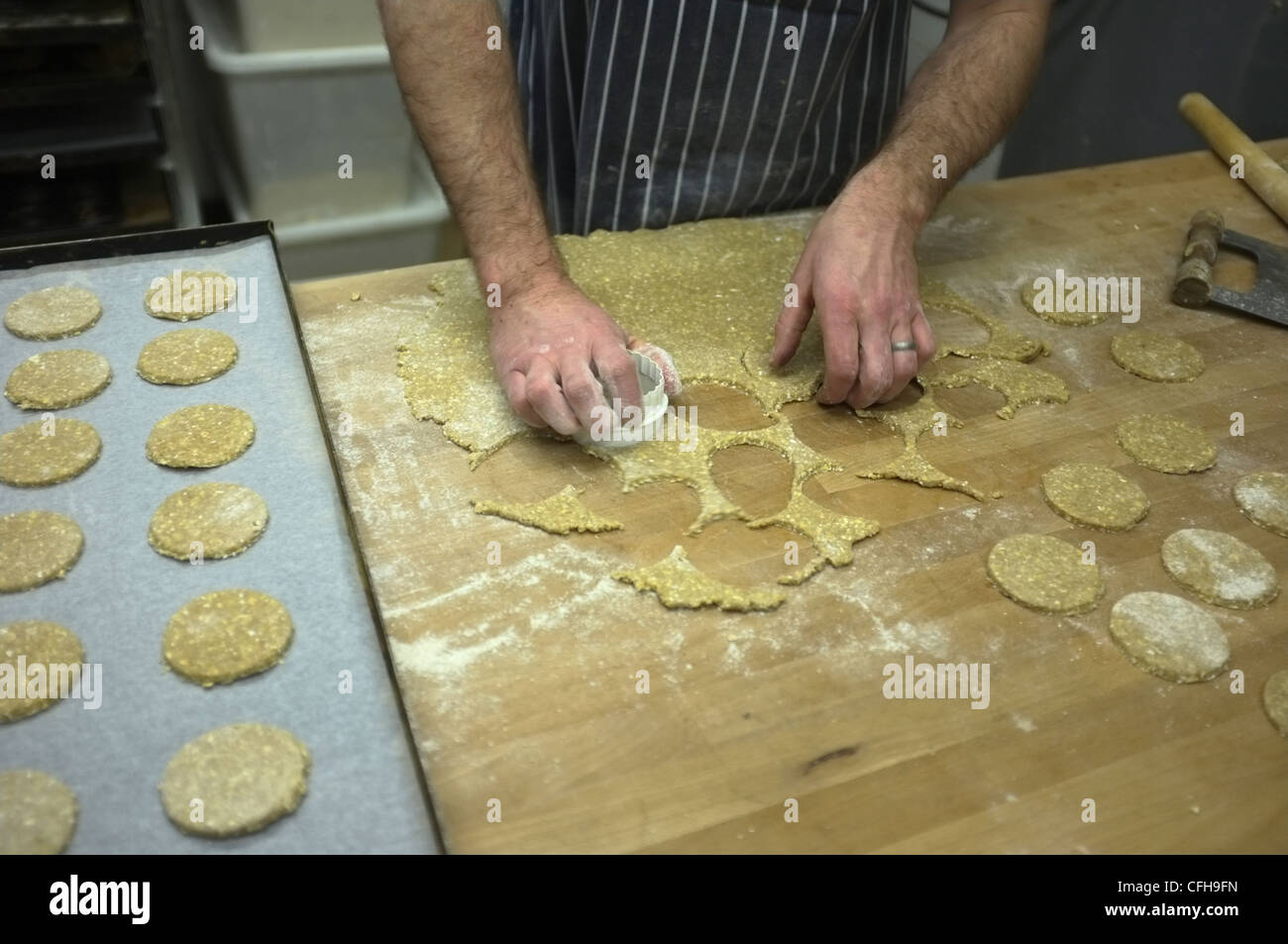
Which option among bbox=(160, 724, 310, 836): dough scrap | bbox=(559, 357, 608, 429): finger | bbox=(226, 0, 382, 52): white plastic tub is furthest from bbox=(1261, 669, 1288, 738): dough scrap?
bbox=(226, 0, 382, 52): white plastic tub

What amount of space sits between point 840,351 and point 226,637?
0.96m

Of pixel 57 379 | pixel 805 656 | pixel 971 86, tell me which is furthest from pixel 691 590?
pixel 971 86

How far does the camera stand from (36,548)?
50.5 inches

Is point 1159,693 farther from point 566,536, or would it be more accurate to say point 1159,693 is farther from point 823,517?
point 566,536

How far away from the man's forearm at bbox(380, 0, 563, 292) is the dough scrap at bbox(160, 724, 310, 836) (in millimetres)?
834

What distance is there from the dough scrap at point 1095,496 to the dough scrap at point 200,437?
119 cm

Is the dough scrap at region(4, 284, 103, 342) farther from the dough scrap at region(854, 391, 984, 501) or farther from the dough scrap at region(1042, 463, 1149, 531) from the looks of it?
the dough scrap at region(1042, 463, 1149, 531)

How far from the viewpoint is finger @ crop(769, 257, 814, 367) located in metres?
1.62

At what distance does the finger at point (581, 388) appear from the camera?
1.44 meters

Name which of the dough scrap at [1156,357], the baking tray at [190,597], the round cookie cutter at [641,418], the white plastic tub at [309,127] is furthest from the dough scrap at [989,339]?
the white plastic tub at [309,127]

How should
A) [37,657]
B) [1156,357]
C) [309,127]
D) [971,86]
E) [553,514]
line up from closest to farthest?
[37,657] → [553,514] → [1156,357] → [971,86] → [309,127]

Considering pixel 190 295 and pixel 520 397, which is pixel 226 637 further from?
pixel 190 295

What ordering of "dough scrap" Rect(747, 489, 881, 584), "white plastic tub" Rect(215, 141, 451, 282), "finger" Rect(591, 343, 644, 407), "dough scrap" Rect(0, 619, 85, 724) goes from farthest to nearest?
"white plastic tub" Rect(215, 141, 451, 282) → "finger" Rect(591, 343, 644, 407) → "dough scrap" Rect(747, 489, 881, 584) → "dough scrap" Rect(0, 619, 85, 724)
